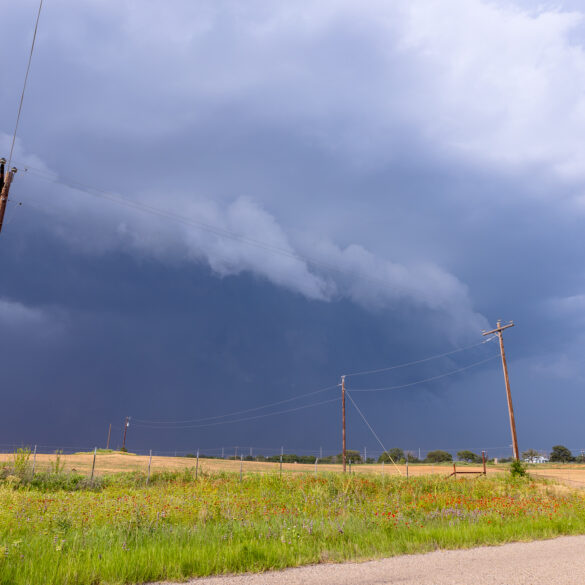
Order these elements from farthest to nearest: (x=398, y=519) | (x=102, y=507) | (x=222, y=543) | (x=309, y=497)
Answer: (x=309, y=497), (x=102, y=507), (x=398, y=519), (x=222, y=543)

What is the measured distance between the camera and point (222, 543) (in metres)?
8.21

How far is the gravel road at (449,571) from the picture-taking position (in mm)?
6473

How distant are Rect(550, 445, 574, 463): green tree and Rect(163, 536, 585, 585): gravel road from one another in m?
97.6

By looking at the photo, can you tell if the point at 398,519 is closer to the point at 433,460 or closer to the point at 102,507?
the point at 102,507

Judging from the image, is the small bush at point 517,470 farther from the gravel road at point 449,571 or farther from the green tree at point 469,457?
the green tree at point 469,457

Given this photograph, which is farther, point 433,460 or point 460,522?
point 433,460

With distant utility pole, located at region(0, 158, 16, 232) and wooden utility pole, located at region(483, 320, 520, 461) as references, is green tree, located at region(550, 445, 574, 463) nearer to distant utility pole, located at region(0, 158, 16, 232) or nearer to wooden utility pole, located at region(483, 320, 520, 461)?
wooden utility pole, located at region(483, 320, 520, 461)

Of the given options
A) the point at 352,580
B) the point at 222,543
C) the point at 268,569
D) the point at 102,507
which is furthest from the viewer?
the point at 102,507

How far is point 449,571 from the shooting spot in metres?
7.07

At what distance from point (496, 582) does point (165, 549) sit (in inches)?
206

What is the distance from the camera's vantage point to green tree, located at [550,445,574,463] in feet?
290

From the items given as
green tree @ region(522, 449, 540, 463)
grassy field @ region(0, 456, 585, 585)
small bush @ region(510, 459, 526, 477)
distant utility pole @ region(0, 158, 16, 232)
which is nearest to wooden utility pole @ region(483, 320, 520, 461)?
small bush @ region(510, 459, 526, 477)

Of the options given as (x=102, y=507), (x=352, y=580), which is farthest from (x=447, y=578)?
(x=102, y=507)

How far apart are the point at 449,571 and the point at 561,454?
101820mm
